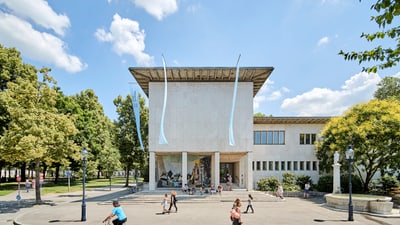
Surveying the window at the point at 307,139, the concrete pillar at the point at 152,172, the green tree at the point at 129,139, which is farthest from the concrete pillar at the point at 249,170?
the green tree at the point at 129,139

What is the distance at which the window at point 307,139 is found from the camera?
35.7 meters

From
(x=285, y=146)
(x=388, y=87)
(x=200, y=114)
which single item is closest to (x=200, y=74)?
(x=200, y=114)

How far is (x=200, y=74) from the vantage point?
29.0 meters

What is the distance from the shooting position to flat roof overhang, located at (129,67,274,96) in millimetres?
27828

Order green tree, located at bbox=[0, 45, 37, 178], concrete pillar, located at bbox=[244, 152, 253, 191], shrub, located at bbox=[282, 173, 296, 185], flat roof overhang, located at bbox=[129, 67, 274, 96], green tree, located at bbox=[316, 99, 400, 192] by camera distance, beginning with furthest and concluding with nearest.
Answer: shrub, located at bbox=[282, 173, 296, 185] < green tree, located at bbox=[0, 45, 37, 178] < concrete pillar, located at bbox=[244, 152, 253, 191] < flat roof overhang, located at bbox=[129, 67, 274, 96] < green tree, located at bbox=[316, 99, 400, 192]

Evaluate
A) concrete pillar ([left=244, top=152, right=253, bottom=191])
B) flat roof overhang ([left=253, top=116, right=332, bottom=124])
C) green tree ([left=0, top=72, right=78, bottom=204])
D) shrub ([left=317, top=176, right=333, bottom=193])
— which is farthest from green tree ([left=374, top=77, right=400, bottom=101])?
green tree ([left=0, top=72, right=78, bottom=204])

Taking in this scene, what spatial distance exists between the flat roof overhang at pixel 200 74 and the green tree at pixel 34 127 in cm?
810

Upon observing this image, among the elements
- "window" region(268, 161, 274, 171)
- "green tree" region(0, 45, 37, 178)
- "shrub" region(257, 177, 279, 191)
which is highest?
Result: "green tree" region(0, 45, 37, 178)

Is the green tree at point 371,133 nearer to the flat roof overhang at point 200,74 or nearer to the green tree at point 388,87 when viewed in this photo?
the flat roof overhang at point 200,74

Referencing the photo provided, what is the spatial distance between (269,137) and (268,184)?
6076 mm

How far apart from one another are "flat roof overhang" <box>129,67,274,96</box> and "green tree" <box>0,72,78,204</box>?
8.10m

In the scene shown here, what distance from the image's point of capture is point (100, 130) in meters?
51.2

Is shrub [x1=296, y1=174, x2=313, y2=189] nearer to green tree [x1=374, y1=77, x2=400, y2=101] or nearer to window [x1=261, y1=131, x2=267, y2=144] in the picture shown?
window [x1=261, y1=131, x2=267, y2=144]

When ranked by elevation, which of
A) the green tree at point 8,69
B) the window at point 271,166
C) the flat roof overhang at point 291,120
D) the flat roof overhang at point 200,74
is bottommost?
the window at point 271,166
